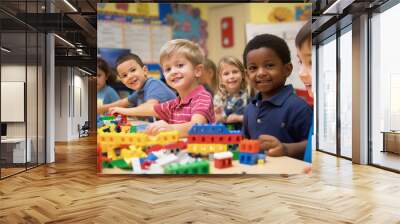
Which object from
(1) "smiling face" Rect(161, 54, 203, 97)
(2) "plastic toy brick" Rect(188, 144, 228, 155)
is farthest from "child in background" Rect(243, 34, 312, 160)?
(1) "smiling face" Rect(161, 54, 203, 97)

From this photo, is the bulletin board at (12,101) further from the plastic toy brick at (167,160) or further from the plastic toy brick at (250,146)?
the plastic toy brick at (250,146)

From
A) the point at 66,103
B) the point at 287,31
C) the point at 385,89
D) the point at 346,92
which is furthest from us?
the point at 66,103

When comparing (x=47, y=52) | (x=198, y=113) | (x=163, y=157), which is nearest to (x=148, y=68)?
(x=198, y=113)

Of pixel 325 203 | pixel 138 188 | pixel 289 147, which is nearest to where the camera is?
pixel 325 203

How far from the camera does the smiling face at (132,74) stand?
6223 mm

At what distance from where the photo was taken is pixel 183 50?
6.21m

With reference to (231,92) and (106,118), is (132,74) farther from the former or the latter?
(231,92)

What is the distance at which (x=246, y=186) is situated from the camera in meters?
5.64

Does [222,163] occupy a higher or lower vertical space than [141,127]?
lower

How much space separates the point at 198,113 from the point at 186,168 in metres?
0.91

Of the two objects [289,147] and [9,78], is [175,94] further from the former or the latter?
[9,78]

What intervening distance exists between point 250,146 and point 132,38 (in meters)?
2.61

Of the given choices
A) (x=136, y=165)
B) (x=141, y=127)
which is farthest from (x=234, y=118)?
(x=136, y=165)

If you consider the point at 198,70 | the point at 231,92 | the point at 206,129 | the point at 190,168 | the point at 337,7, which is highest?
the point at 337,7
